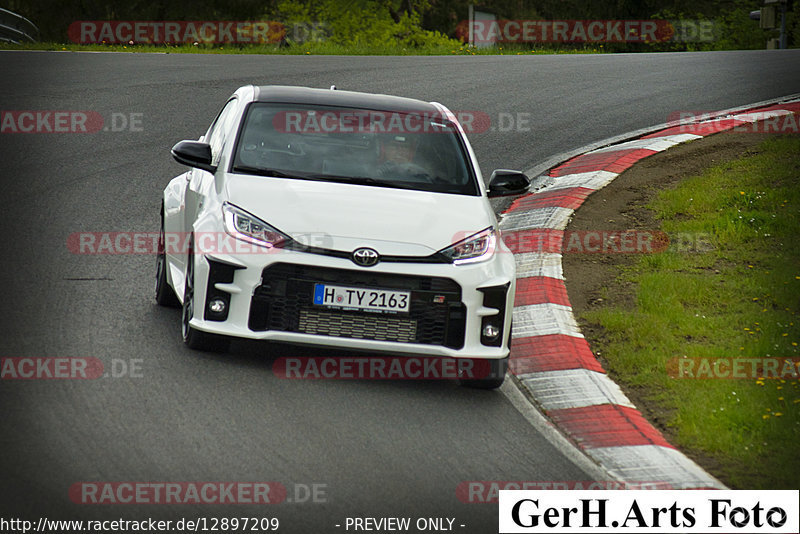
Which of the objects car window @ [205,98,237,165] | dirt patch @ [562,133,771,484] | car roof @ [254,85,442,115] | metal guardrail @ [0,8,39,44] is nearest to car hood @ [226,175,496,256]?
car window @ [205,98,237,165]

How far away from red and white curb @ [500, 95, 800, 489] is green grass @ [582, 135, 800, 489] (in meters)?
0.19

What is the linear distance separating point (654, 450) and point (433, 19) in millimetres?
57325

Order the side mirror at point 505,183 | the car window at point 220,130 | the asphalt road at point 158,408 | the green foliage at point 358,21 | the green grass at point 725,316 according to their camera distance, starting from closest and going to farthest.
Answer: the asphalt road at point 158,408 < the green grass at point 725,316 < the car window at point 220,130 < the side mirror at point 505,183 < the green foliage at point 358,21

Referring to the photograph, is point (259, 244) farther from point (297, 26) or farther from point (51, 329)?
point (297, 26)

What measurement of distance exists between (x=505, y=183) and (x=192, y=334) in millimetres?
2391

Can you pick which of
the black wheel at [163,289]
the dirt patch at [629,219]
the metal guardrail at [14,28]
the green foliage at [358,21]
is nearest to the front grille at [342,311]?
the dirt patch at [629,219]

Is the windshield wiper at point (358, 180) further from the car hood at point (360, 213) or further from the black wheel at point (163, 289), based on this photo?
the black wheel at point (163, 289)

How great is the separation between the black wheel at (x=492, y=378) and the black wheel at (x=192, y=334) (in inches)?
57.8

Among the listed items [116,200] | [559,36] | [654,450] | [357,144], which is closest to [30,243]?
[116,200]

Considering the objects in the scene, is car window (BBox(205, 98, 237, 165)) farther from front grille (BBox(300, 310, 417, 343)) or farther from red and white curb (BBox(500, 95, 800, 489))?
red and white curb (BBox(500, 95, 800, 489))

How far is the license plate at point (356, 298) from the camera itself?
6.01 meters

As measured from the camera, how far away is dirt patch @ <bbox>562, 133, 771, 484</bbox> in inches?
276

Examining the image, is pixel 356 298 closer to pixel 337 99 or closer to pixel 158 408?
pixel 158 408

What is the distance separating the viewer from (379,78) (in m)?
18.2
